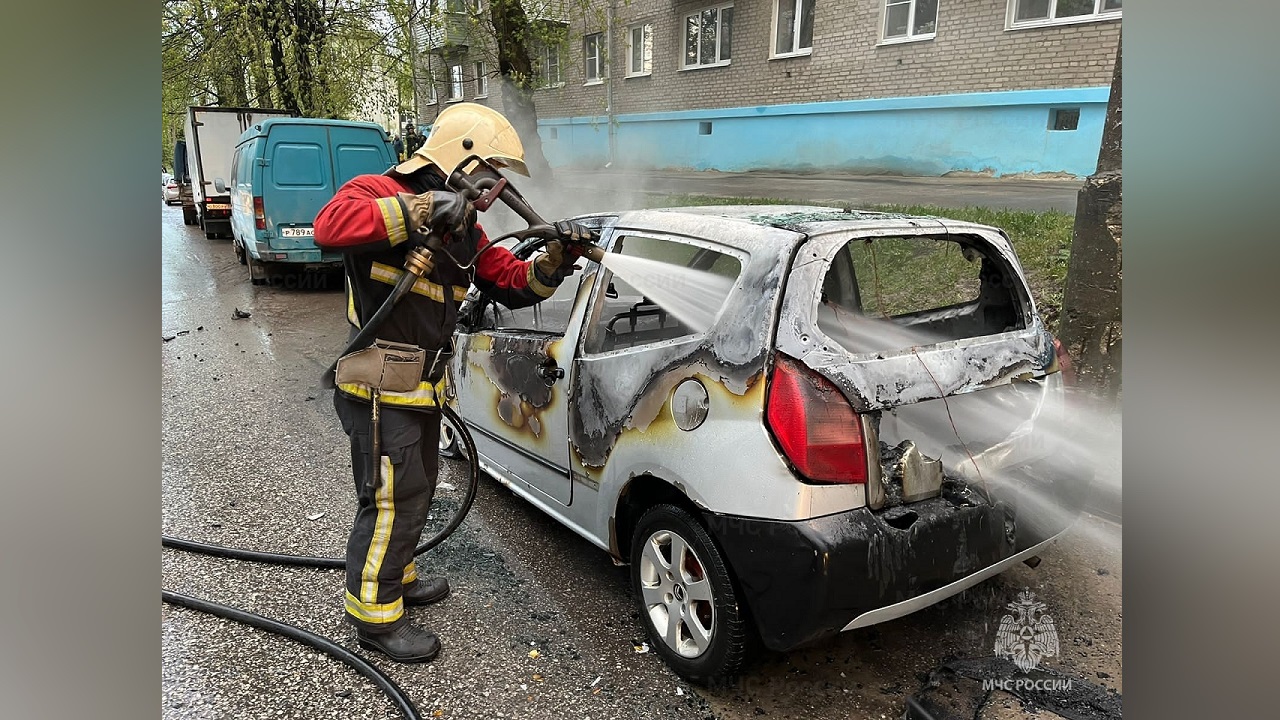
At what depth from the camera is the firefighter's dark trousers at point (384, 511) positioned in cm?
265

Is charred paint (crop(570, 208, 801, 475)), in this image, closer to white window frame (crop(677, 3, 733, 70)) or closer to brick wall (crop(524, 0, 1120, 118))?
brick wall (crop(524, 0, 1120, 118))

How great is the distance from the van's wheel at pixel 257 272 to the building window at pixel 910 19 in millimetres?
9605

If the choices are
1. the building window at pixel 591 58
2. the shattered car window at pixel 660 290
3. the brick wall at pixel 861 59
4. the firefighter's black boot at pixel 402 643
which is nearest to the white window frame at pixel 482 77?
the building window at pixel 591 58

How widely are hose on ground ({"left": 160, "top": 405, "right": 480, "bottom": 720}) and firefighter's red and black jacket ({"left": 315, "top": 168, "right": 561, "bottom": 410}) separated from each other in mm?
332

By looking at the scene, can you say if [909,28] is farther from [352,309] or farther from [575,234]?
[352,309]

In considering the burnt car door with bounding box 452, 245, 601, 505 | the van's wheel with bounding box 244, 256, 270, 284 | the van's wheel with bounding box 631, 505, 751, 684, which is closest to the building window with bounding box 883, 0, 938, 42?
the burnt car door with bounding box 452, 245, 601, 505

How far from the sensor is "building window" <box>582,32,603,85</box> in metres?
10.2

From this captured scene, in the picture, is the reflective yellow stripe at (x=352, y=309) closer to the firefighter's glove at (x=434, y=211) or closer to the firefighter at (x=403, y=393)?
the firefighter at (x=403, y=393)

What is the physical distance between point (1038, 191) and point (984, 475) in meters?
3.01

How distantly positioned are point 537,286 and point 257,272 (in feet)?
34.2

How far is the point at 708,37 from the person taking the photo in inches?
319

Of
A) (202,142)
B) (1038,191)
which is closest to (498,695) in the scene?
(1038,191)

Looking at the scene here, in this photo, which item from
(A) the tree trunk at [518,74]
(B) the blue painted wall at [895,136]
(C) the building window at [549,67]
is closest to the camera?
(B) the blue painted wall at [895,136]
